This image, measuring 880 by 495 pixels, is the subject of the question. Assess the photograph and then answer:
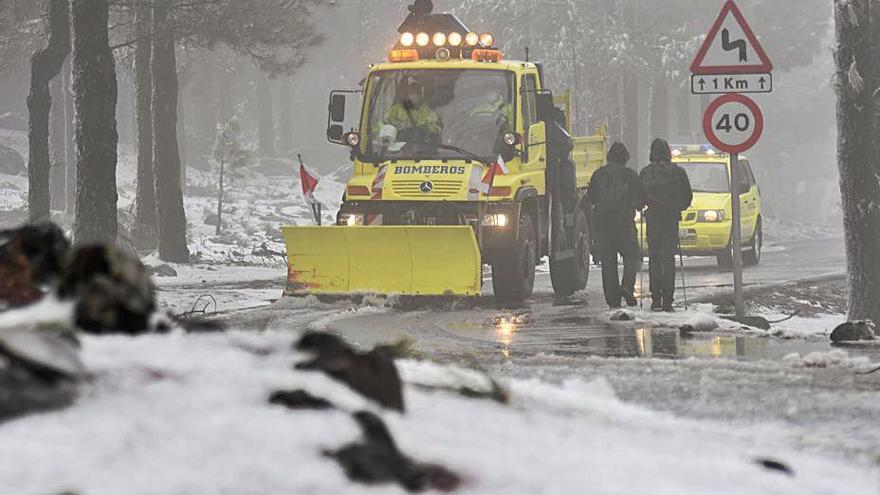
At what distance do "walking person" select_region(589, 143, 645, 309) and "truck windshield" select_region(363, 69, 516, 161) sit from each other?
1426 mm

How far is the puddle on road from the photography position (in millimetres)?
8906

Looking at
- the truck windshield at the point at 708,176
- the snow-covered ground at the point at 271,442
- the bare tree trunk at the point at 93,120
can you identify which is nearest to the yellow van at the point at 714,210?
the truck windshield at the point at 708,176

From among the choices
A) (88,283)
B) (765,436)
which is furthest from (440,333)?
(88,283)

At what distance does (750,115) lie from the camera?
1206cm

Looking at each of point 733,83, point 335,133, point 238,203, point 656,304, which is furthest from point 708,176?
point 238,203

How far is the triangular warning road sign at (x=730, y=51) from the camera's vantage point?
11.9 m

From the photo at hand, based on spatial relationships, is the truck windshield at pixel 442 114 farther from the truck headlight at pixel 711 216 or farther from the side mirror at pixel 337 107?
the truck headlight at pixel 711 216

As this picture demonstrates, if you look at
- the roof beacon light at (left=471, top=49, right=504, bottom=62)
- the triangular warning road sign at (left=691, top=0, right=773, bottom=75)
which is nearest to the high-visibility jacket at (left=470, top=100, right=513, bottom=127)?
the roof beacon light at (left=471, top=49, right=504, bottom=62)

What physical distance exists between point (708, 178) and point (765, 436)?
820 inches

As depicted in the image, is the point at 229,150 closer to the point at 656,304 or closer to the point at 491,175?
the point at 491,175

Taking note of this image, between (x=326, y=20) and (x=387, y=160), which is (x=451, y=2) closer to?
(x=326, y=20)

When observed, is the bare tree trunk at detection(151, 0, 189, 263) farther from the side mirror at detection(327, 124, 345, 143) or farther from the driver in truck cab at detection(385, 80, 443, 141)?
the driver in truck cab at detection(385, 80, 443, 141)

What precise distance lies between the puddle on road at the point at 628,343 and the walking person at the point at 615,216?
1.97 m

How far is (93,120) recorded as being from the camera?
16953 millimetres
